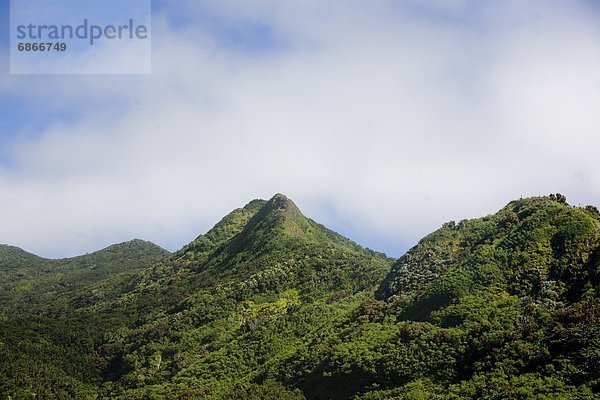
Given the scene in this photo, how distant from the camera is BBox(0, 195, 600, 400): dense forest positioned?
59.1 meters

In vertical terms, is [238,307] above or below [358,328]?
above

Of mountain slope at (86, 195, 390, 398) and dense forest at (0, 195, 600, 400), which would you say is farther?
mountain slope at (86, 195, 390, 398)

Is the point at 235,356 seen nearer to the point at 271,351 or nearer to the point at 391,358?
the point at 271,351

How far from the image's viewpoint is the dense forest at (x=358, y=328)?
59062 millimetres

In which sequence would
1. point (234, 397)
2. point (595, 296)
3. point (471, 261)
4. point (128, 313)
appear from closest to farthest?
1. point (595, 296)
2. point (234, 397)
3. point (471, 261)
4. point (128, 313)

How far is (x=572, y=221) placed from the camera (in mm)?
74688

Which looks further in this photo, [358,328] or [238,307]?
[238,307]

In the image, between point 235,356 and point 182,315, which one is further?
point 182,315

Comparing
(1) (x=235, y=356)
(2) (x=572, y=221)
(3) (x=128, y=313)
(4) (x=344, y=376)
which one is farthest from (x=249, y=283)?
(2) (x=572, y=221)

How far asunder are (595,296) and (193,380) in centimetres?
6236

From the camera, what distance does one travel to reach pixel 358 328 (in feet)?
268

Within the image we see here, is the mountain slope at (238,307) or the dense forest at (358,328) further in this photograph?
the mountain slope at (238,307)

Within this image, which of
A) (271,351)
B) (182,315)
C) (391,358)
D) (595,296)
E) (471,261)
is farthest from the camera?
(182,315)

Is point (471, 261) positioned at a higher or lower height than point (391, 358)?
higher
